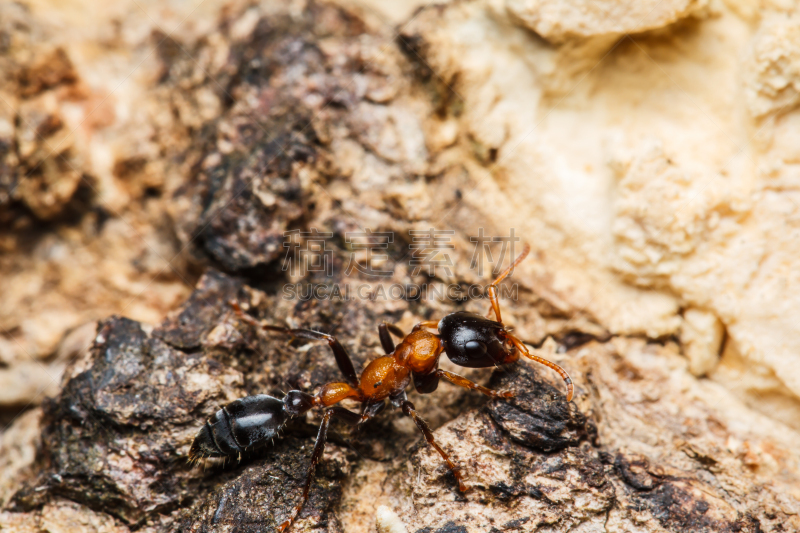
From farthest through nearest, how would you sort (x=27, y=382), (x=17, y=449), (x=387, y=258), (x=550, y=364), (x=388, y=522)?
(x=27, y=382) → (x=387, y=258) → (x=17, y=449) → (x=550, y=364) → (x=388, y=522)

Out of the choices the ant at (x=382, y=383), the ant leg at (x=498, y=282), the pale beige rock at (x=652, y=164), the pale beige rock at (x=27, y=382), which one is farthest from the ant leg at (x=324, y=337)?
the pale beige rock at (x=27, y=382)

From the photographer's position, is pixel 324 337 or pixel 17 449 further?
pixel 17 449

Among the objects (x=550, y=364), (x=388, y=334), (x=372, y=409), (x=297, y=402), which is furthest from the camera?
(x=388, y=334)

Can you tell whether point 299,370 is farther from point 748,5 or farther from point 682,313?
point 748,5

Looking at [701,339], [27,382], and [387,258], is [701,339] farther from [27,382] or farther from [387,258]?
[27,382]

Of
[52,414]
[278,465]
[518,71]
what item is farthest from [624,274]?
[52,414]

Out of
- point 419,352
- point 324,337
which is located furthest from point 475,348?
point 324,337
